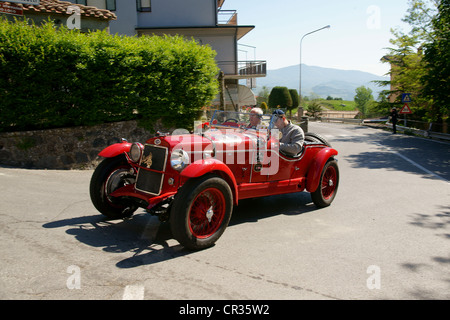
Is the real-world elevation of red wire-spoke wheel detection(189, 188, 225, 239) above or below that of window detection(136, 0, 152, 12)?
below

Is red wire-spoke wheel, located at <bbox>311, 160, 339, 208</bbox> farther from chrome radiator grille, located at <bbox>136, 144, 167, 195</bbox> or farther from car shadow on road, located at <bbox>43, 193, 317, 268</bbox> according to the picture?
chrome radiator grille, located at <bbox>136, 144, 167, 195</bbox>

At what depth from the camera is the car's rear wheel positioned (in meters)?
5.10

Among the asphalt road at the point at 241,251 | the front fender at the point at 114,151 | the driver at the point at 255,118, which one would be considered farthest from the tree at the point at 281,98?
the front fender at the point at 114,151

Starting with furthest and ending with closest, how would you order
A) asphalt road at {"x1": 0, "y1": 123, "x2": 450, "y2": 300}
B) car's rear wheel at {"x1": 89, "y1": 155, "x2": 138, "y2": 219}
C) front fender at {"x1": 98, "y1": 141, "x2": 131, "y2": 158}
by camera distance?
front fender at {"x1": 98, "y1": 141, "x2": 131, "y2": 158}
car's rear wheel at {"x1": 89, "y1": 155, "x2": 138, "y2": 219}
asphalt road at {"x1": 0, "y1": 123, "x2": 450, "y2": 300}

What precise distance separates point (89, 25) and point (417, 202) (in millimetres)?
15703

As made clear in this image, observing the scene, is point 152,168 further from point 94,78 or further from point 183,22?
point 183,22

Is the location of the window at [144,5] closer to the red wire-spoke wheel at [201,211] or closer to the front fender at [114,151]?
the front fender at [114,151]

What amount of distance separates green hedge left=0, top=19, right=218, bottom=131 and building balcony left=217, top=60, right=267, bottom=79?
53.0ft

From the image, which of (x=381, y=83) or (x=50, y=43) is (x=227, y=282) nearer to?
(x=50, y=43)

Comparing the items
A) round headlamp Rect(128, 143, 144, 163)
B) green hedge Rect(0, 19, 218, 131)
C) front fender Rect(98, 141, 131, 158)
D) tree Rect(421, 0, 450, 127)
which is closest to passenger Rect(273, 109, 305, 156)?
round headlamp Rect(128, 143, 144, 163)

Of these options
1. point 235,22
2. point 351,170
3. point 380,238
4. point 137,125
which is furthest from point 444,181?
point 235,22

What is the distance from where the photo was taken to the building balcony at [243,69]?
27062 millimetres

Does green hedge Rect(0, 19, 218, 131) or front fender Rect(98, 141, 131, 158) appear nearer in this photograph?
front fender Rect(98, 141, 131, 158)

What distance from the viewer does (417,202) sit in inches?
271
